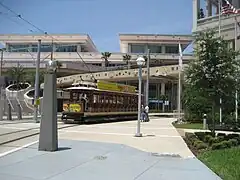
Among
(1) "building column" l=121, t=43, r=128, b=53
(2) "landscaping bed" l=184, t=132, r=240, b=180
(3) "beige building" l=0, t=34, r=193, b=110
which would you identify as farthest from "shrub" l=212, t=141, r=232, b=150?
(1) "building column" l=121, t=43, r=128, b=53

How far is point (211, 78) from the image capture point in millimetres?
16391

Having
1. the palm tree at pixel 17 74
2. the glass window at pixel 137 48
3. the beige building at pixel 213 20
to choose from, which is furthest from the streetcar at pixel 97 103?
the glass window at pixel 137 48

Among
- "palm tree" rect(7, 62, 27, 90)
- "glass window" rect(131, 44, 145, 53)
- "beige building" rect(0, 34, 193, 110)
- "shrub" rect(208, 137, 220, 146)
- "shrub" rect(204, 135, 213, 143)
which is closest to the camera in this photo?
"shrub" rect(208, 137, 220, 146)

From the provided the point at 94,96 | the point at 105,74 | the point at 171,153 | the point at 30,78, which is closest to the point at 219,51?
the point at 171,153

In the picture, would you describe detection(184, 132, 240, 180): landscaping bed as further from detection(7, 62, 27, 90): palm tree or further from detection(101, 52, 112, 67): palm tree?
detection(101, 52, 112, 67): palm tree

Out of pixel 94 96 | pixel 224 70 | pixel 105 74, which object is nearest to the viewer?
pixel 224 70

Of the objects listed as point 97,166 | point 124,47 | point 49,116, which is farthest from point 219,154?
point 124,47

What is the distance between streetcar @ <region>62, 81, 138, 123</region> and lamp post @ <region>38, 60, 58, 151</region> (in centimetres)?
1830

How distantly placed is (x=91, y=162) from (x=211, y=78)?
26.7 ft

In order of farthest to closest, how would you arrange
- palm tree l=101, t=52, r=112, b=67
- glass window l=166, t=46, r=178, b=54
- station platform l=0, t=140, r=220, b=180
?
1. glass window l=166, t=46, r=178, b=54
2. palm tree l=101, t=52, r=112, b=67
3. station platform l=0, t=140, r=220, b=180

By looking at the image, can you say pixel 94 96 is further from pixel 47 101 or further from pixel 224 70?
pixel 47 101

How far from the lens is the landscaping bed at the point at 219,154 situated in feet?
29.7

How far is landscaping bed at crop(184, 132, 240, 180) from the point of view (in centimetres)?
904

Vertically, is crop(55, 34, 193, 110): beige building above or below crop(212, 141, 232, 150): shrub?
above
